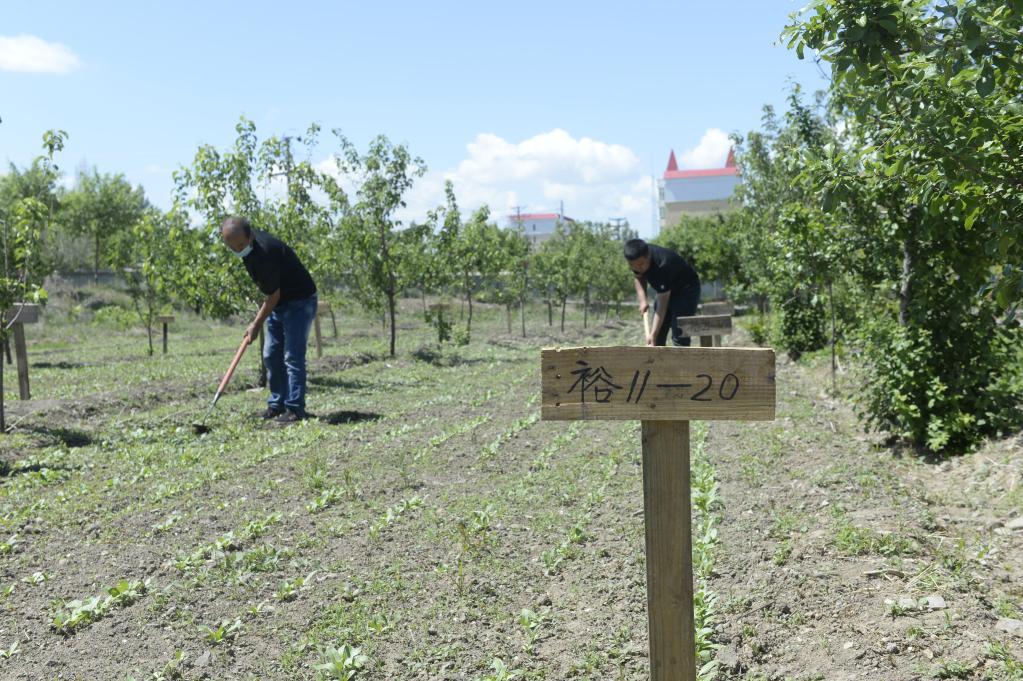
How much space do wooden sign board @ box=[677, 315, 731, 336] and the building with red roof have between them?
120 meters

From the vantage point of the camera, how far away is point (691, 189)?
13012 centimetres

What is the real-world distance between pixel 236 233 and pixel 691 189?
12672 cm

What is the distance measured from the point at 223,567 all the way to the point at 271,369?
504cm

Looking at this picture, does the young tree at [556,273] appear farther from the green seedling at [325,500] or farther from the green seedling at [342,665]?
the green seedling at [342,665]

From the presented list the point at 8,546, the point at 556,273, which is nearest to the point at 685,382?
the point at 8,546

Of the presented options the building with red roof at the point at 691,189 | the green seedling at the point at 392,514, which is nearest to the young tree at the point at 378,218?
the green seedling at the point at 392,514

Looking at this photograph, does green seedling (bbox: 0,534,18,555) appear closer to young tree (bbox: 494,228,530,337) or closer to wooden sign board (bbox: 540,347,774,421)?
wooden sign board (bbox: 540,347,774,421)

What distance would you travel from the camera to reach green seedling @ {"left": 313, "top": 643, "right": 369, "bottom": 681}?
3520 mm

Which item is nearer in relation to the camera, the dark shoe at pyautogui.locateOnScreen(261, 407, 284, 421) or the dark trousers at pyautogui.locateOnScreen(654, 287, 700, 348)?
the dark trousers at pyautogui.locateOnScreen(654, 287, 700, 348)

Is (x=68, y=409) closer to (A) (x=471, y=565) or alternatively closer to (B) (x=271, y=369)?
(B) (x=271, y=369)

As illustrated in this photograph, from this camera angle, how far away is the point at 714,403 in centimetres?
269

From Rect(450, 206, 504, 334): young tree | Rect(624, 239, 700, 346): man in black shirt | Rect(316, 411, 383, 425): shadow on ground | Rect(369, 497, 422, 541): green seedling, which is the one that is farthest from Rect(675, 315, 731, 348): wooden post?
Rect(450, 206, 504, 334): young tree

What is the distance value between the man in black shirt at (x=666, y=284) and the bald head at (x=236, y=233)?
3.78 m

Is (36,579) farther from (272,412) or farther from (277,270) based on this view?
(272,412)
